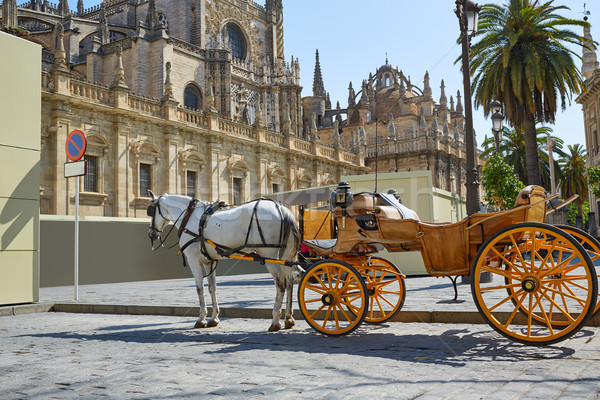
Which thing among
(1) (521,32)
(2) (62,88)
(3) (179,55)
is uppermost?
(3) (179,55)

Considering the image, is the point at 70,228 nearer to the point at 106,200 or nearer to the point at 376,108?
the point at 106,200

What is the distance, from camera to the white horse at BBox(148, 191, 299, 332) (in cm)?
739

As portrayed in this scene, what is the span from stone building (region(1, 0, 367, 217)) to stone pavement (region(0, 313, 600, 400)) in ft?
49.7

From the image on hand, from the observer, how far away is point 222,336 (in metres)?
6.90

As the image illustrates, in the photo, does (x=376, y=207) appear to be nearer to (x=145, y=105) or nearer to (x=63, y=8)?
(x=145, y=105)

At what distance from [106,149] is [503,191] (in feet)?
54.8

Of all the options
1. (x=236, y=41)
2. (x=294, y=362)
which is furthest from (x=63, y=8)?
(x=294, y=362)

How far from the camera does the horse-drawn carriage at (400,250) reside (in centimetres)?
536

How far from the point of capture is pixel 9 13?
133ft

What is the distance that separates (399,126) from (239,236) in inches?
2287

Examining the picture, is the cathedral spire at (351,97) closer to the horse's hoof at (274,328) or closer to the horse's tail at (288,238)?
the horse's tail at (288,238)

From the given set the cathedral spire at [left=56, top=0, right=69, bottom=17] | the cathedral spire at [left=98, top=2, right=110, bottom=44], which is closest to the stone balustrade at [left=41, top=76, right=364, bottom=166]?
the cathedral spire at [left=98, top=2, right=110, bottom=44]

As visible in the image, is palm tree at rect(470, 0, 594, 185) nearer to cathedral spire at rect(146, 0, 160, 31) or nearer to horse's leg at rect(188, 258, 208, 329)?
horse's leg at rect(188, 258, 208, 329)

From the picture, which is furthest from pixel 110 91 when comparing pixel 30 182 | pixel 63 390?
pixel 63 390
